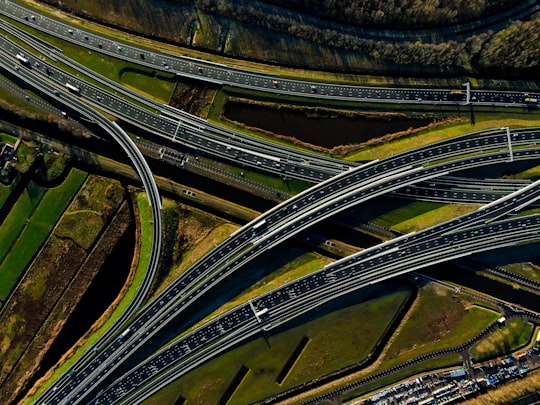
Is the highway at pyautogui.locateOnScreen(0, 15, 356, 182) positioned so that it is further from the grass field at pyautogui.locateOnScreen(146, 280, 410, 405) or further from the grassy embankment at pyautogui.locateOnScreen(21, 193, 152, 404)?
the grass field at pyautogui.locateOnScreen(146, 280, 410, 405)

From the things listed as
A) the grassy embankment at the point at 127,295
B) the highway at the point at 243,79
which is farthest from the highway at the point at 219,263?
the highway at the point at 243,79

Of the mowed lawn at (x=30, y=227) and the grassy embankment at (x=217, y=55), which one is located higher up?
the grassy embankment at (x=217, y=55)

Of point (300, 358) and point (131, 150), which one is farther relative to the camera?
point (131, 150)

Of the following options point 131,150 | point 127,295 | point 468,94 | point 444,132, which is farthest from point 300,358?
point 468,94

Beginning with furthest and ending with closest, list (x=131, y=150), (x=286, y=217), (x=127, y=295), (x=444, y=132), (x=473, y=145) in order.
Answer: (x=444, y=132)
(x=127, y=295)
(x=131, y=150)
(x=473, y=145)
(x=286, y=217)

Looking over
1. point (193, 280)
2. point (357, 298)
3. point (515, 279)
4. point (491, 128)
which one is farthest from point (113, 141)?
point (515, 279)

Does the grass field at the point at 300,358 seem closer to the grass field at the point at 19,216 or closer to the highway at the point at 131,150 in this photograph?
the highway at the point at 131,150

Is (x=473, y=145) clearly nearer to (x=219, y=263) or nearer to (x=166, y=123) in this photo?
(x=219, y=263)
